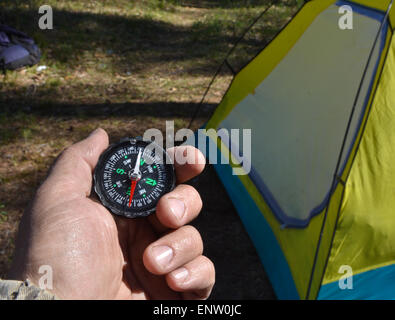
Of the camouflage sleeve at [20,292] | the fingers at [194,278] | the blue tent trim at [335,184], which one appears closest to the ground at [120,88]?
the blue tent trim at [335,184]

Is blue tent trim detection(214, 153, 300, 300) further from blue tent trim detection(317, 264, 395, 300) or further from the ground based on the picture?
blue tent trim detection(317, 264, 395, 300)

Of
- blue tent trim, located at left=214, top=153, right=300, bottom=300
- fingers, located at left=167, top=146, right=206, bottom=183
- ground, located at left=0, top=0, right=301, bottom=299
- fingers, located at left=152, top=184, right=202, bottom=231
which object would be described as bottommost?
blue tent trim, located at left=214, top=153, right=300, bottom=300

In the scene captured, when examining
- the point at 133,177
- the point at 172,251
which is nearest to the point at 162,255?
the point at 172,251

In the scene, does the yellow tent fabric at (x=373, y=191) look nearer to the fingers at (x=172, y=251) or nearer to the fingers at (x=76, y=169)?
the fingers at (x=172, y=251)

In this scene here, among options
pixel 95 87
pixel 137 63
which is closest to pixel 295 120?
pixel 95 87

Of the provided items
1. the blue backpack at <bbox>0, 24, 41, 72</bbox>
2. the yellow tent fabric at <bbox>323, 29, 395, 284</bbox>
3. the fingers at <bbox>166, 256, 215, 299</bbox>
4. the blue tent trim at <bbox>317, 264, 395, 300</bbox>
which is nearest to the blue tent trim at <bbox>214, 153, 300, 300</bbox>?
the blue tent trim at <bbox>317, 264, 395, 300</bbox>

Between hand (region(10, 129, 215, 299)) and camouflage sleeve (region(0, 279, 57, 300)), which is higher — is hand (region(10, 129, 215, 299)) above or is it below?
below

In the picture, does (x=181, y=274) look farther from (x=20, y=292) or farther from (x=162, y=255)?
(x=20, y=292)
